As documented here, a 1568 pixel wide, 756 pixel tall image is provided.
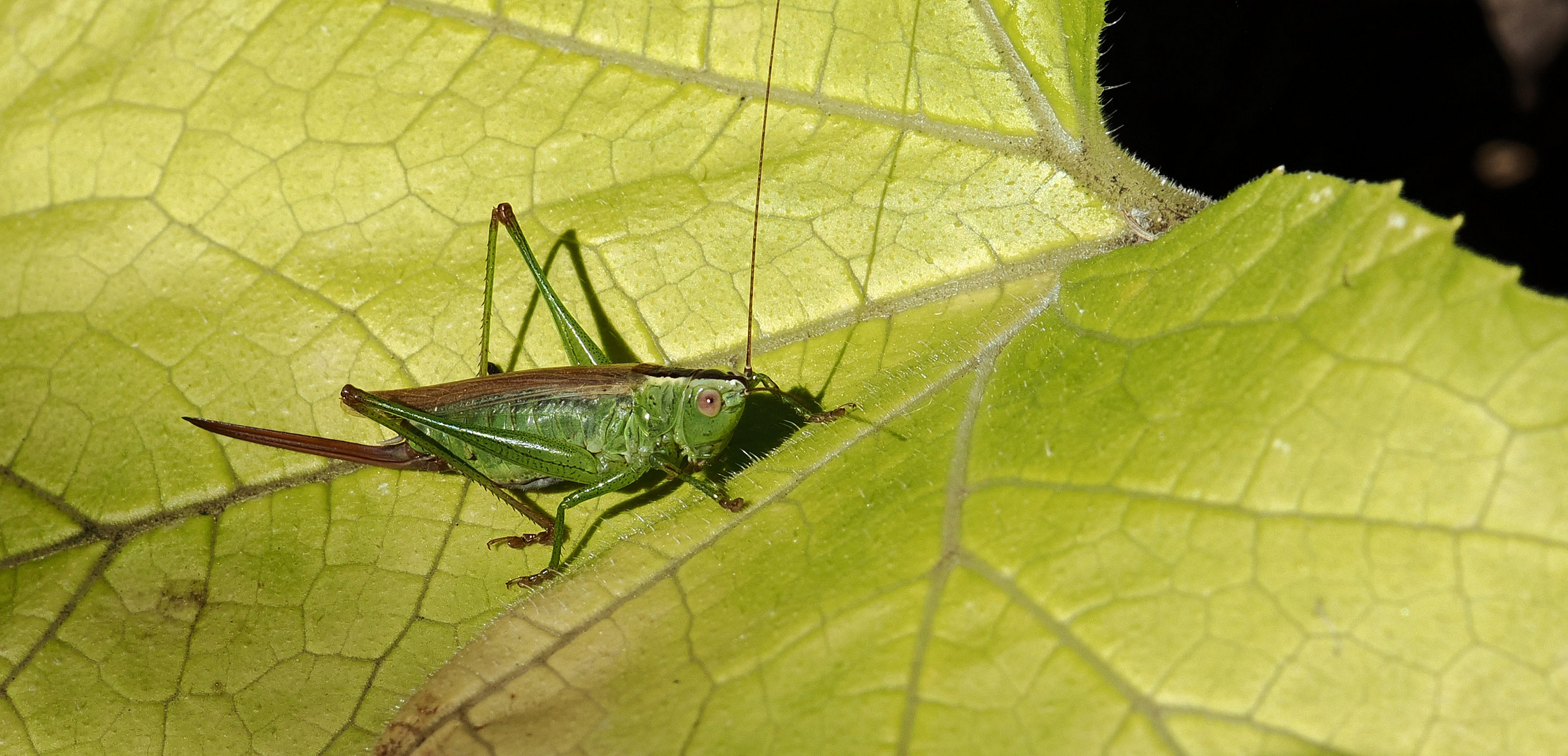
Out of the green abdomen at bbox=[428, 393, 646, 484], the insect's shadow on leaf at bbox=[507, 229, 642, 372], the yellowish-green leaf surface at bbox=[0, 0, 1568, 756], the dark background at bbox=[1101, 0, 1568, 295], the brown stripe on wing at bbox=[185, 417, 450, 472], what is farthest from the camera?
the dark background at bbox=[1101, 0, 1568, 295]

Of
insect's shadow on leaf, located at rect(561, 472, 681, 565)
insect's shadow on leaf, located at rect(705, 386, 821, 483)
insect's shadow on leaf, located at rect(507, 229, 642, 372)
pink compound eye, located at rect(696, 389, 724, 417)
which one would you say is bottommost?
insect's shadow on leaf, located at rect(561, 472, 681, 565)

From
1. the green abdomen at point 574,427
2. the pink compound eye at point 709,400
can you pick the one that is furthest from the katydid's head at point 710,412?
the green abdomen at point 574,427

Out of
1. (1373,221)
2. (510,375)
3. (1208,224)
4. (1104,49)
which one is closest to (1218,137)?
(1104,49)

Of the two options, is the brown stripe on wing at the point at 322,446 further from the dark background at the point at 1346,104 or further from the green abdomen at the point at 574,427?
the dark background at the point at 1346,104

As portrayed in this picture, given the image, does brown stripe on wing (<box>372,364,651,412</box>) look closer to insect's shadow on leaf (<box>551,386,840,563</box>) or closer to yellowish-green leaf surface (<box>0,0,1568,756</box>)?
yellowish-green leaf surface (<box>0,0,1568,756</box>)

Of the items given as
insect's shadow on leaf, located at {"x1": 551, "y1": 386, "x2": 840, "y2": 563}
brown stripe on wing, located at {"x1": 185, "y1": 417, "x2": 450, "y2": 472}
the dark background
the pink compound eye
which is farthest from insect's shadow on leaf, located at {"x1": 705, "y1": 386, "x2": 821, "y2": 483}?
the dark background

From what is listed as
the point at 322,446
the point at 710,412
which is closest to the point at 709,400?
the point at 710,412

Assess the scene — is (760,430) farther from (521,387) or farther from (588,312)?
(521,387)
